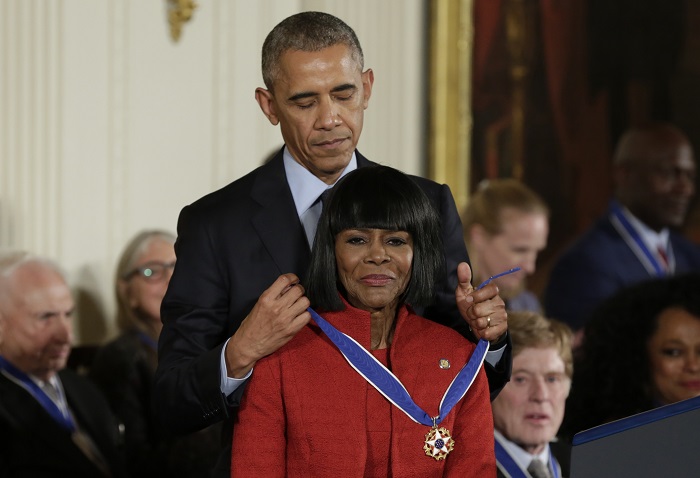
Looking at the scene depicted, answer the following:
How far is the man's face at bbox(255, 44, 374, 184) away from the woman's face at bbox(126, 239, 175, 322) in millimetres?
2665

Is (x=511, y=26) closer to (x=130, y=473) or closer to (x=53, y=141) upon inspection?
(x=53, y=141)

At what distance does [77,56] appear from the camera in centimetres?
569

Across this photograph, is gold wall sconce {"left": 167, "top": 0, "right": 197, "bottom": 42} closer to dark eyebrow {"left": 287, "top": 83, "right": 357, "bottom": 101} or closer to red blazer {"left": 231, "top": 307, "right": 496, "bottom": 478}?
dark eyebrow {"left": 287, "top": 83, "right": 357, "bottom": 101}

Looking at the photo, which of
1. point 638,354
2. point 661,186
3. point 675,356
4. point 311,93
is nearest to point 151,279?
point 638,354

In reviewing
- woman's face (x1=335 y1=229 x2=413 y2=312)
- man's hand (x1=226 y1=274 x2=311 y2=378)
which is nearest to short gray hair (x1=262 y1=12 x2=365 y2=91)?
woman's face (x1=335 y1=229 x2=413 y2=312)

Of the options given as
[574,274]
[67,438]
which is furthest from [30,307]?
[574,274]

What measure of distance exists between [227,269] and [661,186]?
4.91m

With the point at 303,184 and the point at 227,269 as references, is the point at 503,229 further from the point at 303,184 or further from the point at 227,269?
the point at 227,269

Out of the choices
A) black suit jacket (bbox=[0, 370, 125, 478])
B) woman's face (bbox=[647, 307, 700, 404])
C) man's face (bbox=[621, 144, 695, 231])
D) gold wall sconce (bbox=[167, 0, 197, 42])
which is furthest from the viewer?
man's face (bbox=[621, 144, 695, 231])

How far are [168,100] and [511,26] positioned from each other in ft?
8.75

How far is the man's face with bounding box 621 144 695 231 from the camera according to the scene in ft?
23.4

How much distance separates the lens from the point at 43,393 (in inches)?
177

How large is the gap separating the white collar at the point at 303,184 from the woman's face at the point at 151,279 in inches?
100

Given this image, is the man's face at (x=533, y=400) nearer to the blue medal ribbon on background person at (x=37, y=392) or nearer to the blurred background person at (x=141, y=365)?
the blurred background person at (x=141, y=365)
